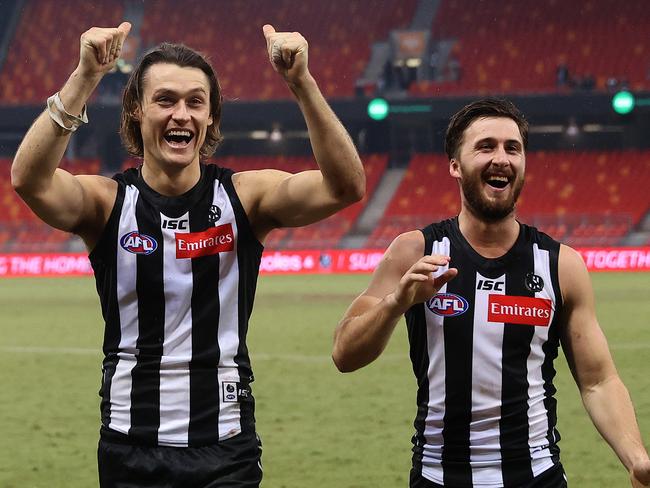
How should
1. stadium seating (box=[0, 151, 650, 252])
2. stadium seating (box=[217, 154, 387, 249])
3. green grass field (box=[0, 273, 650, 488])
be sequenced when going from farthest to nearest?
stadium seating (box=[0, 151, 650, 252]) → stadium seating (box=[217, 154, 387, 249]) → green grass field (box=[0, 273, 650, 488])

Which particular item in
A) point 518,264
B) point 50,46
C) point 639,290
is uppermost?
point 50,46

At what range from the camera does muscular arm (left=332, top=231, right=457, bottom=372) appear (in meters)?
3.03

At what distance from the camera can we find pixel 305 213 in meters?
3.38

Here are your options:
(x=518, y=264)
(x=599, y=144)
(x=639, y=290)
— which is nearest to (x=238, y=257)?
(x=518, y=264)

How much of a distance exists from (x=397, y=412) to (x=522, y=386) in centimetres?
544

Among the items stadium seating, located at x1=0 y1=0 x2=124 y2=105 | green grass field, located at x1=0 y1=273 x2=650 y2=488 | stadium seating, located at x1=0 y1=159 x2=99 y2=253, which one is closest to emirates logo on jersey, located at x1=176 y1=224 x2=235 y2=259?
green grass field, located at x1=0 y1=273 x2=650 y2=488

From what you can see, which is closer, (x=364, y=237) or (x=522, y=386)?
(x=522, y=386)

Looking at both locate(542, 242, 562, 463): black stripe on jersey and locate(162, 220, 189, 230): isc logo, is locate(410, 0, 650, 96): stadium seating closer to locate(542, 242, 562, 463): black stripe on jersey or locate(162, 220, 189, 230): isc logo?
locate(542, 242, 562, 463): black stripe on jersey

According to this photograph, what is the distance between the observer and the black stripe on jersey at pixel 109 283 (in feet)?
11.3

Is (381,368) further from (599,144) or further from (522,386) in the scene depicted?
(599,144)

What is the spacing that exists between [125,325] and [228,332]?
32 cm

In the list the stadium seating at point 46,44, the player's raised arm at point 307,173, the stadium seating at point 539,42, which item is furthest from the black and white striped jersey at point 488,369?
the stadium seating at point 46,44

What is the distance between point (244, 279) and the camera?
11.3ft

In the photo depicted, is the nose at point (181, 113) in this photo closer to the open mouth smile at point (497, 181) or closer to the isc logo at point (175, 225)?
the isc logo at point (175, 225)
